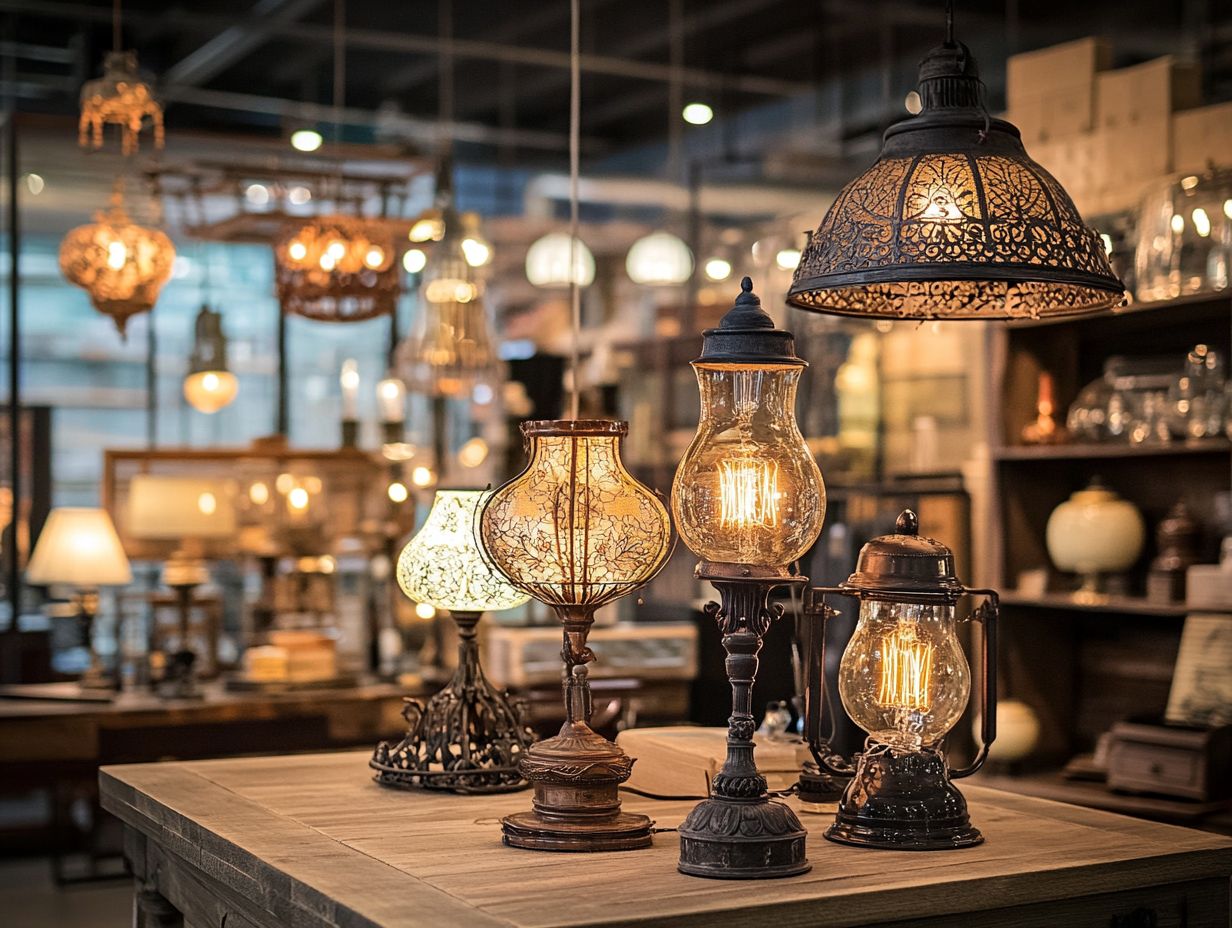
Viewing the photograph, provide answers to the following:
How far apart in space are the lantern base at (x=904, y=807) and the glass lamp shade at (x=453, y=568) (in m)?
0.83

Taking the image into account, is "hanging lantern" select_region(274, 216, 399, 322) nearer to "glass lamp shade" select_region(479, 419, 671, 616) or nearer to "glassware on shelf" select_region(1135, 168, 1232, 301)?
"glassware on shelf" select_region(1135, 168, 1232, 301)

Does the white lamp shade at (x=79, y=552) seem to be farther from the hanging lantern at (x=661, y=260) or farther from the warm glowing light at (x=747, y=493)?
Answer: the warm glowing light at (x=747, y=493)

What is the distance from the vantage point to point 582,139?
44.1 ft

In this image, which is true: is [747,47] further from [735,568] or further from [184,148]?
[735,568]

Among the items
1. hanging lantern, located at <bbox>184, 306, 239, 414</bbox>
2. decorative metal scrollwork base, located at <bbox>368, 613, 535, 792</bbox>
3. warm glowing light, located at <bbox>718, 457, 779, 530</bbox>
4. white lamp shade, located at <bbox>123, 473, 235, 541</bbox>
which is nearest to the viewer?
warm glowing light, located at <bbox>718, 457, 779, 530</bbox>

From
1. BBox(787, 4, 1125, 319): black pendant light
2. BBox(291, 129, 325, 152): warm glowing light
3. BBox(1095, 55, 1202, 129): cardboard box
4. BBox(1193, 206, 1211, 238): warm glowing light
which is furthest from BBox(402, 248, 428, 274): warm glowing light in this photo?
BBox(787, 4, 1125, 319): black pendant light

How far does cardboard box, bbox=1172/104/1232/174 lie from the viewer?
16.7ft

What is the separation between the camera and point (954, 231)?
98.9 inches

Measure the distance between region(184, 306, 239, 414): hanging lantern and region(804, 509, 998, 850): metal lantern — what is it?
561 centimetres

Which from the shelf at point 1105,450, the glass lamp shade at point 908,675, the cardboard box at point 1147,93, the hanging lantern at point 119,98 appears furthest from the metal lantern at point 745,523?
the hanging lantern at point 119,98

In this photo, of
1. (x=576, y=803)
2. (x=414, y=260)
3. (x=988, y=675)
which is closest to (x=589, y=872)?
(x=576, y=803)

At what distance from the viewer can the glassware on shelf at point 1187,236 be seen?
4785 mm

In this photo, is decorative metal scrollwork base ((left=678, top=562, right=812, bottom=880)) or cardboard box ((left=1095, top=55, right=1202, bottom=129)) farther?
cardboard box ((left=1095, top=55, right=1202, bottom=129))

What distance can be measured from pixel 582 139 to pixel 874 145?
189 inches
